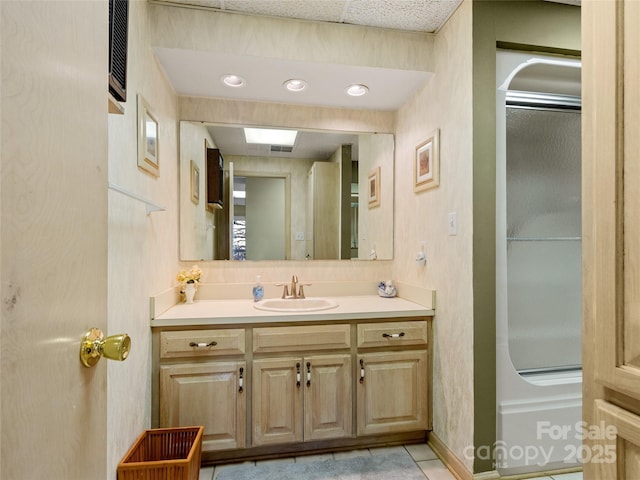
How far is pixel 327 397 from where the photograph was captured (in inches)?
76.7

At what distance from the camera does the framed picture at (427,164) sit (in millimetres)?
1990

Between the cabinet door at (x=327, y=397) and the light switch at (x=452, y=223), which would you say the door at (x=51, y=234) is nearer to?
the cabinet door at (x=327, y=397)

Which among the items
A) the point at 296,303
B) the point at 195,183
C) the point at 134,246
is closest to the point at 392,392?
the point at 296,303

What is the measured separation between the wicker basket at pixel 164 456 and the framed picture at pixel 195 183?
1.41 m

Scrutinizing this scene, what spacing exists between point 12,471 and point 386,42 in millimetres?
2248

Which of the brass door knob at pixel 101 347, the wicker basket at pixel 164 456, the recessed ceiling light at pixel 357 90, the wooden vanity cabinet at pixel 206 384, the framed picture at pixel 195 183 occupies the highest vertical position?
the recessed ceiling light at pixel 357 90

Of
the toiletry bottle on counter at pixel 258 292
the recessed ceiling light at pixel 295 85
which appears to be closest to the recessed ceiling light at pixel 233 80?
the recessed ceiling light at pixel 295 85

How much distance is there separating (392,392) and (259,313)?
905 mm

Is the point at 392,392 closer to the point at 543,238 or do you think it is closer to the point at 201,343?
the point at 201,343

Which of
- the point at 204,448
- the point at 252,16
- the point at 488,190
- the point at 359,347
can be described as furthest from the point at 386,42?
the point at 204,448

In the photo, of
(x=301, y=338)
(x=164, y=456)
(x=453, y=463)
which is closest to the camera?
(x=164, y=456)

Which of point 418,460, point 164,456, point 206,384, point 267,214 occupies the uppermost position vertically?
point 267,214

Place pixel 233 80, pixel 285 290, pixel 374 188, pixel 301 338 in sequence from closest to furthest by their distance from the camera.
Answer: pixel 301 338 → pixel 233 80 → pixel 285 290 → pixel 374 188

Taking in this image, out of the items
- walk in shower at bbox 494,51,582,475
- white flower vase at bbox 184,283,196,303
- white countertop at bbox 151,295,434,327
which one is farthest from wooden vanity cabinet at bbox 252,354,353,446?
walk in shower at bbox 494,51,582,475
